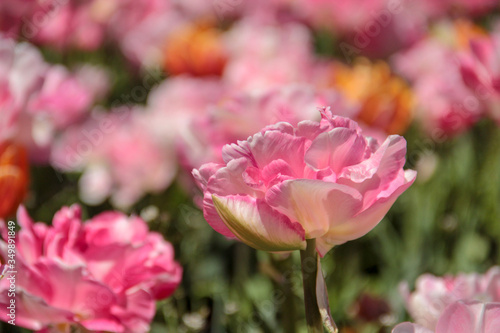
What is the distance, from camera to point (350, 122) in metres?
0.39

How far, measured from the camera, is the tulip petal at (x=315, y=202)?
0.36 m

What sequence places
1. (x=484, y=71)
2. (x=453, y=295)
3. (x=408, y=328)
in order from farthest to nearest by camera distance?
(x=484, y=71), (x=453, y=295), (x=408, y=328)

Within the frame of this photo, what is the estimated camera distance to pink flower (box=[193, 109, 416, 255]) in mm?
374

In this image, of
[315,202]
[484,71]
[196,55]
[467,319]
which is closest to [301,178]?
[315,202]

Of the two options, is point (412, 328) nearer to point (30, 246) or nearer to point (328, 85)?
point (30, 246)

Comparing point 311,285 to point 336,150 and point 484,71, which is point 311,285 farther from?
point 484,71

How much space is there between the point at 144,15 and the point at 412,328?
148 cm

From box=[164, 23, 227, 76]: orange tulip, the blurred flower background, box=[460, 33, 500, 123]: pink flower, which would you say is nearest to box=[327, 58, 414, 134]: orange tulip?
the blurred flower background

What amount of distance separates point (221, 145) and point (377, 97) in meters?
0.37

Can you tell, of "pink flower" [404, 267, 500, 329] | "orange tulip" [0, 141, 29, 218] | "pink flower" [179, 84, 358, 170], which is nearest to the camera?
"pink flower" [404, 267, 500, 329]

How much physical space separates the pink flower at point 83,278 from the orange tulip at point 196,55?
2.60 ft

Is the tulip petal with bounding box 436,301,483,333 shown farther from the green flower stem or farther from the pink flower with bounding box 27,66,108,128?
the pink flower with bounding box 27,66,108,128

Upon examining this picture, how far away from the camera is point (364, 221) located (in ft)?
1.28

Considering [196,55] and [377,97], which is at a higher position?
[377,97]
